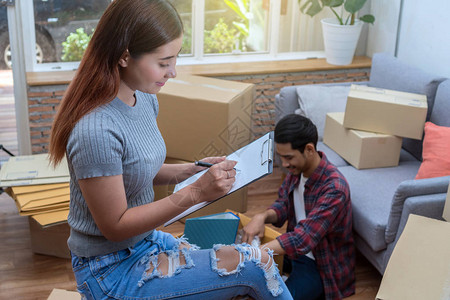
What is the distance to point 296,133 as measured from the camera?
2.15m

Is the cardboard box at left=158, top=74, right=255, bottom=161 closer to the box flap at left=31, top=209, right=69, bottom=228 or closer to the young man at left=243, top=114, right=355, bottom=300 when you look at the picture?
the young man at left=243, top=114, right=355, bottom=300

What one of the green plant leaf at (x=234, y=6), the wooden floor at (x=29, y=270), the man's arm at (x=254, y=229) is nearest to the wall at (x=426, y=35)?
the green plant leaf at (x=234, y=6)

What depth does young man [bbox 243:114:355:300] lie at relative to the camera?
2.11 m

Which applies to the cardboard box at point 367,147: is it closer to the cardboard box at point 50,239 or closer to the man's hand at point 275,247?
the man's hand at point 275,247

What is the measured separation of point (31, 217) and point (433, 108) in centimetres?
209

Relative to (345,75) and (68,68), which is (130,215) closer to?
(68,68)

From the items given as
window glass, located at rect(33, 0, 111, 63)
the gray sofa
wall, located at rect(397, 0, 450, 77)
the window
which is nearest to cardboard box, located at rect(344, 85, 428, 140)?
the gray sofa

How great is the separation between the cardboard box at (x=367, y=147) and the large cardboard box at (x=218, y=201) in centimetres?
61

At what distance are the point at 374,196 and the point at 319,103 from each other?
79cm

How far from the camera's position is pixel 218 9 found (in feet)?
12.2

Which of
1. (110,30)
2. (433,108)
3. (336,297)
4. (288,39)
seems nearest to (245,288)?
(110,30)

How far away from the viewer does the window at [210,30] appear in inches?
135

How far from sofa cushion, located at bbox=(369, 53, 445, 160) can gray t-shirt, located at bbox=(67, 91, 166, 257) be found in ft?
6.22

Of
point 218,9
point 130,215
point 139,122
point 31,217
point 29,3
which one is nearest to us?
point 130,215
